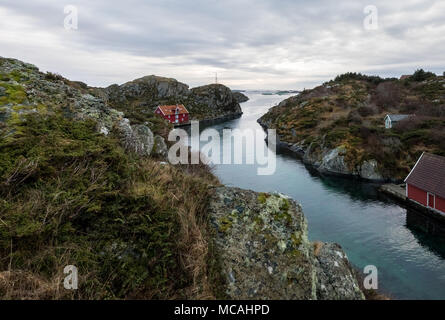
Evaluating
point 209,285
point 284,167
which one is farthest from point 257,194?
point 284,167

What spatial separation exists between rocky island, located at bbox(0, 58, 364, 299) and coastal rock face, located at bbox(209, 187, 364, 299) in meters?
0.02

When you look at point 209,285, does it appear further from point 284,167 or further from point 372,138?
point 372,138

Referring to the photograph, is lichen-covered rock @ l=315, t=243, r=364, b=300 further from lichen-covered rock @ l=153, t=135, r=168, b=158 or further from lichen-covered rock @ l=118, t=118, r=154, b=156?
lichen-covered rock @ l=153, t=135, r=168, b=158

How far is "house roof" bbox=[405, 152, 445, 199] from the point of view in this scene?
81.7ft

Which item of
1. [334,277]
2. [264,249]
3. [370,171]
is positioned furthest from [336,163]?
[264,249]

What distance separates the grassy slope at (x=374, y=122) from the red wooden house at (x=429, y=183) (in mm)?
9146

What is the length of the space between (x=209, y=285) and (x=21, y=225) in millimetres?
3165

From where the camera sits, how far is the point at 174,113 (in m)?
96.2

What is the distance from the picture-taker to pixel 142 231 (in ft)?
15.0

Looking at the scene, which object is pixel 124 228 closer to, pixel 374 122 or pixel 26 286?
pixel 26 286

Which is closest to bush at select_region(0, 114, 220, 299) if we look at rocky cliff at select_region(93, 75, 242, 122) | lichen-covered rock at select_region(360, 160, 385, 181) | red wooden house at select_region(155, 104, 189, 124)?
lichen-covered rock at select_region(360, 160, 385, 181)

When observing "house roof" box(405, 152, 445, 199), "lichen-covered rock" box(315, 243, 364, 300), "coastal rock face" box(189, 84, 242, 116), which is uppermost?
"coastal rock face" box(189, 84, 242, 116)
